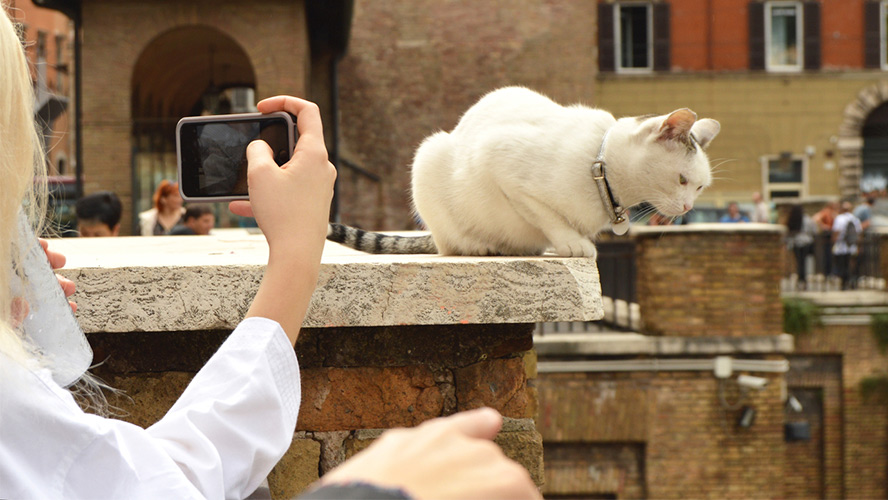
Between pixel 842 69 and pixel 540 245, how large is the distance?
1001 inches

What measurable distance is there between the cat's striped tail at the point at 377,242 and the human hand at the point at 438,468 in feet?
8.00

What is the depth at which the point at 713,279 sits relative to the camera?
11.1m

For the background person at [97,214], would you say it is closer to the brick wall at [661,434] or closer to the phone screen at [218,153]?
the phone screen at [218,153]

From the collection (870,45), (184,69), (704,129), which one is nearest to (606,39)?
(870,45)

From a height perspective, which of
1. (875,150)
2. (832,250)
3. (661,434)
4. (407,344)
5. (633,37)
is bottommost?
(661,434)

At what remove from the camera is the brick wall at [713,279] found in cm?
1095

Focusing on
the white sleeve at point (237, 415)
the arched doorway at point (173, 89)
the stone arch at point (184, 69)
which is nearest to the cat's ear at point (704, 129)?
the white sleeve at point (237, 415)

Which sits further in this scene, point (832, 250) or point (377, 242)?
point (832, 250)

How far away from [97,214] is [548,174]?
14.0 feet

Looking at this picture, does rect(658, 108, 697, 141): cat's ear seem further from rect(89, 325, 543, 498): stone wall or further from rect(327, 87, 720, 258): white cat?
rect(89, 325, 543, 498): stone wall

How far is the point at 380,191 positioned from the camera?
21578 mm

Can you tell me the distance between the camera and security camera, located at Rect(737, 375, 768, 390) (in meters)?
10.8

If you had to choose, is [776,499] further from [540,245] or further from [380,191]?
[380,191]

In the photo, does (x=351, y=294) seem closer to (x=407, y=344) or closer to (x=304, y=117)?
(x=407, y=344)
